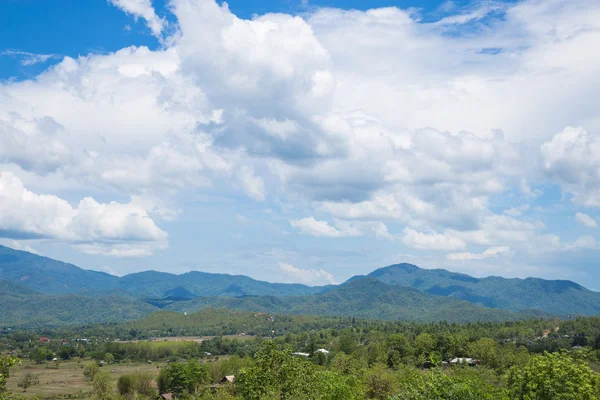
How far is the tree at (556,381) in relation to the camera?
88.9 ft

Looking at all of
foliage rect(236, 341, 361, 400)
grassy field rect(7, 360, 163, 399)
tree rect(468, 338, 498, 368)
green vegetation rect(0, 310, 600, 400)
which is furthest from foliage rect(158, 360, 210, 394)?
foliage rect(236, 341, 361, 400)

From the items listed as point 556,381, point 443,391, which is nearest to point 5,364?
Answer: point 443,391

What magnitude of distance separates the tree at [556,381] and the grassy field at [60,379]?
89.6 metres

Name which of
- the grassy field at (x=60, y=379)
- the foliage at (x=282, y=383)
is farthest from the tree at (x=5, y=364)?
the grassy field at (x=60, y=379)

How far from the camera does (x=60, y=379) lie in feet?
455

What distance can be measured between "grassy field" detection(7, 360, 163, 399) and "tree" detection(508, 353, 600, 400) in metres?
89.6

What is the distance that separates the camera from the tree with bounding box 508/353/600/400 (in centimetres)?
2711

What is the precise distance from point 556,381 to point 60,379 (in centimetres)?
14205

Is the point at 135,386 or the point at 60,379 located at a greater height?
the point at 135,386

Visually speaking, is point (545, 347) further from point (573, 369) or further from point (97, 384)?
point (573, 369)

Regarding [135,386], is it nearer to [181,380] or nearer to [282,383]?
[181,380]

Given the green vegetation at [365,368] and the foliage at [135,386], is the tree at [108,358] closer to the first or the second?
the green vegetation at [365,368]

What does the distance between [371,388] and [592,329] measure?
408 feet

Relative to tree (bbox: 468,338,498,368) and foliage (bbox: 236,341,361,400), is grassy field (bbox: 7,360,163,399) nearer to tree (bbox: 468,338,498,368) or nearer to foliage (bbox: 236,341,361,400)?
foliage (bbox: 236,341,361,400)
